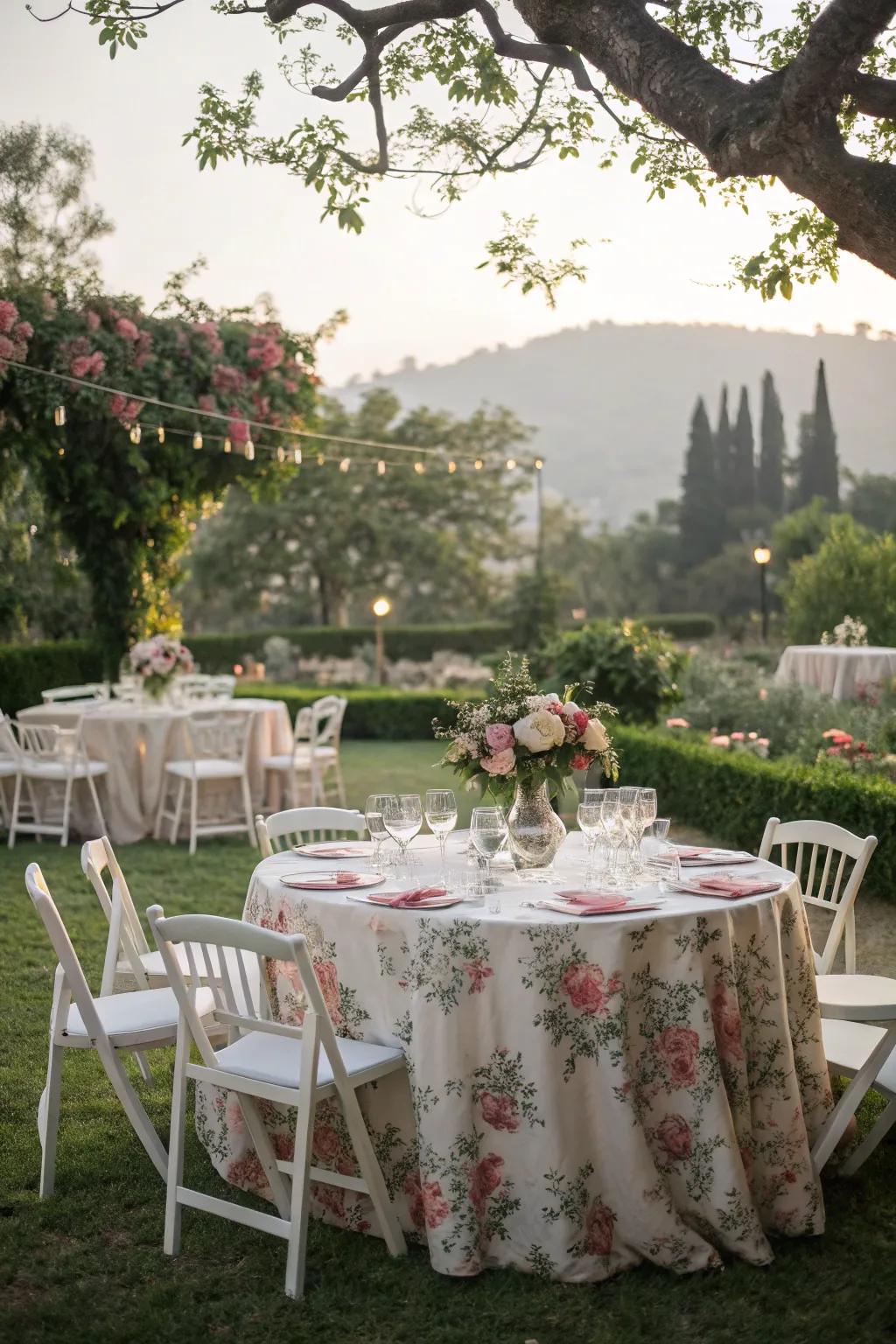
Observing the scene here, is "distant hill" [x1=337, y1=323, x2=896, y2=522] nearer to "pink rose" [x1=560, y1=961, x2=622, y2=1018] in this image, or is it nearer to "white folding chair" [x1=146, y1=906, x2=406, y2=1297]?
"white folding chair" [x1=146, y1=906, x2=406, y2=1297]

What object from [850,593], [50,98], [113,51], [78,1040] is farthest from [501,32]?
[850,593]

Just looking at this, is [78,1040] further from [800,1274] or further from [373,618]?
[373,618]

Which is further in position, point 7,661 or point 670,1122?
point 7,661

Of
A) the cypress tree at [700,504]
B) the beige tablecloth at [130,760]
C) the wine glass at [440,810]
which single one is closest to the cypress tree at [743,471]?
the cypress tree at [700,504]

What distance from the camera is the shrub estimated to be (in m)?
9.41

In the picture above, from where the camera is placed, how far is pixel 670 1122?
3012 mm

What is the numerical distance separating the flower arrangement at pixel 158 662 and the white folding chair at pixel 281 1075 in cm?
619

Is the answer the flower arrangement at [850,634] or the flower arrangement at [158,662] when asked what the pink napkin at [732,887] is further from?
the flower arrangement at [850,634]

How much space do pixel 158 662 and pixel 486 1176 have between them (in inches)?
265

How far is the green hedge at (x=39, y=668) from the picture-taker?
43.4 feet

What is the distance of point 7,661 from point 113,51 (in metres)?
9.42

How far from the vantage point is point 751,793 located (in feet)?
22.4

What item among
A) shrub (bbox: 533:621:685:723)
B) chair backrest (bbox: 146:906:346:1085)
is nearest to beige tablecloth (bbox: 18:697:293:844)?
shrub (bbox: 533:621:685:723)

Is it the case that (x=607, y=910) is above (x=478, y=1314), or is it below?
above
